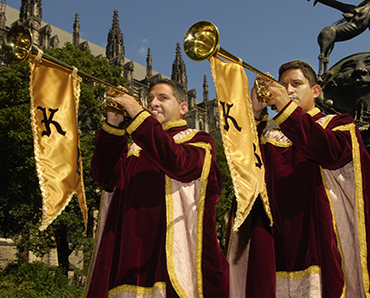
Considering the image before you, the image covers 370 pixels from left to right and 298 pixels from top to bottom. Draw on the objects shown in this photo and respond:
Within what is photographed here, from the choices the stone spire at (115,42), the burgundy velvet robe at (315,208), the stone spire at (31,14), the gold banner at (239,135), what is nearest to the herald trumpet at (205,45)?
the gold banner at (239,135)

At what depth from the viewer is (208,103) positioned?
70812 millimetres

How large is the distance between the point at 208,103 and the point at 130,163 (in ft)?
221

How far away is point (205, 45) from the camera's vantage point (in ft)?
12.3

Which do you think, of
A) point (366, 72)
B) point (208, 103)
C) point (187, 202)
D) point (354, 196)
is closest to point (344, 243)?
point (354, 196)

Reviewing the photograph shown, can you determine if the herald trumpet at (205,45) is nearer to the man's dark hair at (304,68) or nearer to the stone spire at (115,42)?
the man's dark hair at (304,68)

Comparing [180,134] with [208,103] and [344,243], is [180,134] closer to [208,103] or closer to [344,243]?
[344,243]

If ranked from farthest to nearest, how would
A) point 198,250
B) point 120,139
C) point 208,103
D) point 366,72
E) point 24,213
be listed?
point 208,103 → point 24,213 → point 366,72 → point 120,139 → point 198,250

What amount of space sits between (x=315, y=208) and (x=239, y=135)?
0.85 m

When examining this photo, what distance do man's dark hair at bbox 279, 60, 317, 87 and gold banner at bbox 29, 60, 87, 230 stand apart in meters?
1.95

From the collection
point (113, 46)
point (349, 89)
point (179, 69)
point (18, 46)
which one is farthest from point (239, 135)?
point (179, 69)

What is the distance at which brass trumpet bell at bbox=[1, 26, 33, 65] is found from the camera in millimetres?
3613

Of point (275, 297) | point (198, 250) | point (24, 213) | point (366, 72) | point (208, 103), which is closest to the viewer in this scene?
point (275, 297)

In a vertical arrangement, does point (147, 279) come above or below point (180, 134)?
below

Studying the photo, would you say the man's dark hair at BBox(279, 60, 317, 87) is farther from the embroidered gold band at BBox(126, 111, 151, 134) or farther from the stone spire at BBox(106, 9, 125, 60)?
the stone spire at BBox(106, 9, 125, 60)
